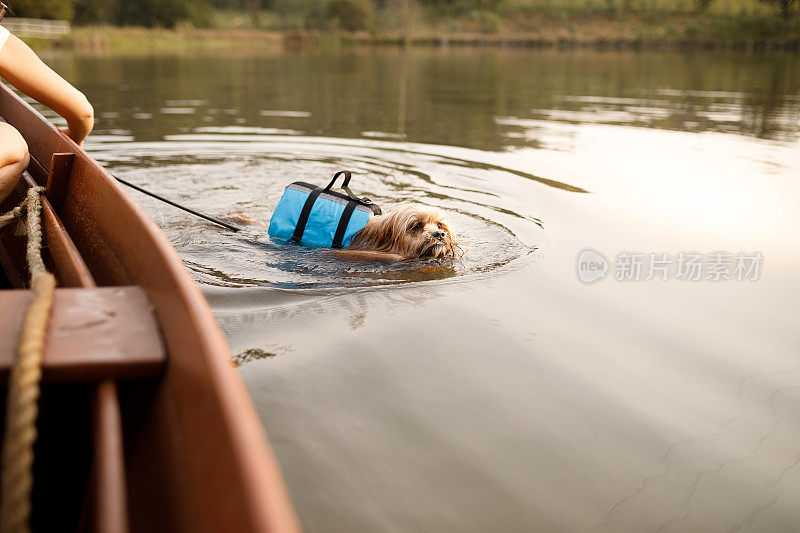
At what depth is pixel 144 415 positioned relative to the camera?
5.51 ft

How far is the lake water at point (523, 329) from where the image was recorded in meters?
2.38

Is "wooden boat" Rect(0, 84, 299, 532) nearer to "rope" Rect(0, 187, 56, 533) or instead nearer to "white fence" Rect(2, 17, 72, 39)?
"rope" Rect(0, 187, 56, 533)

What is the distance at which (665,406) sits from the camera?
296 centimetres

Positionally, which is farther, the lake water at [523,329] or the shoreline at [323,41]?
the shoreline at [323,41]

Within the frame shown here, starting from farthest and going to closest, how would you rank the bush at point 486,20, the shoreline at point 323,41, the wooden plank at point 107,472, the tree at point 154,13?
the bush at point 486,20, the tree at point 154,13, the shoreline at point 323,41, the wooden plank at point 107,472

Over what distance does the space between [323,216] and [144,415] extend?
343cm

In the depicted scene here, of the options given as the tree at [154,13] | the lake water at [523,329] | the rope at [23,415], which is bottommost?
the lake water at [523,329]

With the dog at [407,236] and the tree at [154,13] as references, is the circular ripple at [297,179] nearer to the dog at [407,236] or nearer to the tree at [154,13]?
the dog at [407,236]

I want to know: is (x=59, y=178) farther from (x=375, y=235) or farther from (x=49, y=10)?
(x=49, y=10)

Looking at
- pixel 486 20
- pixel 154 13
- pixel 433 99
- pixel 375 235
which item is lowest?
pixel 375 235

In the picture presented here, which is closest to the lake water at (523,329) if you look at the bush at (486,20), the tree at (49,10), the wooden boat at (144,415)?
the wooden boat at (144,415)

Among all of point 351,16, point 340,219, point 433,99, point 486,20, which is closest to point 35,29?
point 433,99

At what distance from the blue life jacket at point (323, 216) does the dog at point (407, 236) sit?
0.09m

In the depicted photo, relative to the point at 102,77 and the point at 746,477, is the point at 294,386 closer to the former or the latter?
the point at 746,477
